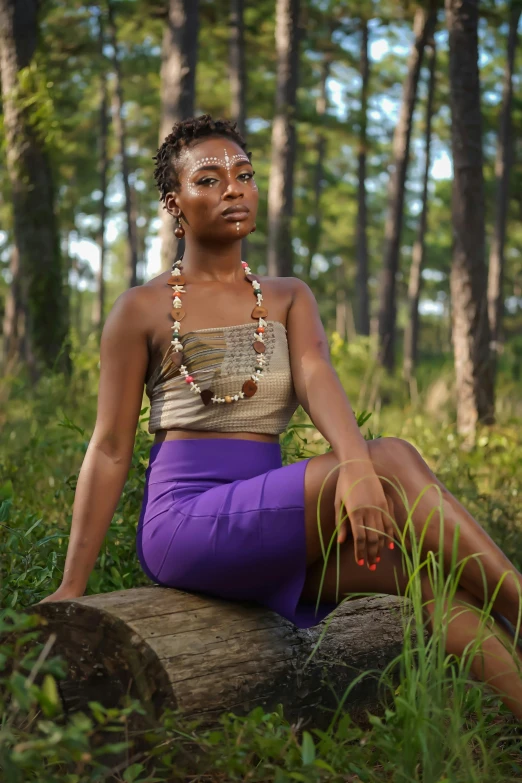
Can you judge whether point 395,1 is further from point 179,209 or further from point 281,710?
point 281,710

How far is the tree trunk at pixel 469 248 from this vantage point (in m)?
8.62

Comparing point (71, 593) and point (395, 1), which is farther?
point (395, 1)

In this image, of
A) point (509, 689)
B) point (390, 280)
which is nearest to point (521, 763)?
point (509, 689)

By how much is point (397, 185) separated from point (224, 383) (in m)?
13.3

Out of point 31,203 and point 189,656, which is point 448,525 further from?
point 31,203

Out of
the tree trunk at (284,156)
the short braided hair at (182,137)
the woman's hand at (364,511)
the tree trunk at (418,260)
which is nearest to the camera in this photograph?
the woman's hand at (364,511)

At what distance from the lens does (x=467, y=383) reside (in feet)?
29.0

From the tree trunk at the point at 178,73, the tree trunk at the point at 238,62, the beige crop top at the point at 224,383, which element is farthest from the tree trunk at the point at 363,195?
the beige crop top at the point at 224,383

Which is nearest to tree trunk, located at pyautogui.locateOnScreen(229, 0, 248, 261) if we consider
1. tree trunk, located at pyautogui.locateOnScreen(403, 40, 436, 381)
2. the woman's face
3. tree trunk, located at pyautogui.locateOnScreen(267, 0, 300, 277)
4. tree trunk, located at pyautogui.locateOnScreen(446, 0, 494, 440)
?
tree trunk, located at pyautogui.locateOnScreen(267, 0, 300, 277)

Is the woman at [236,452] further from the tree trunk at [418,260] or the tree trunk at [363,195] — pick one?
the tree trunk at [418,260]

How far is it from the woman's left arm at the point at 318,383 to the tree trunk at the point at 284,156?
9.92m

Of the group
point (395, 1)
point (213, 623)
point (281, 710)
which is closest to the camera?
point (281, 710)

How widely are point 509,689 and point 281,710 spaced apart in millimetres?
635

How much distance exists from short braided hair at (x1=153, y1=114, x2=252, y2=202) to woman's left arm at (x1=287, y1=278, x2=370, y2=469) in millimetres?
534
